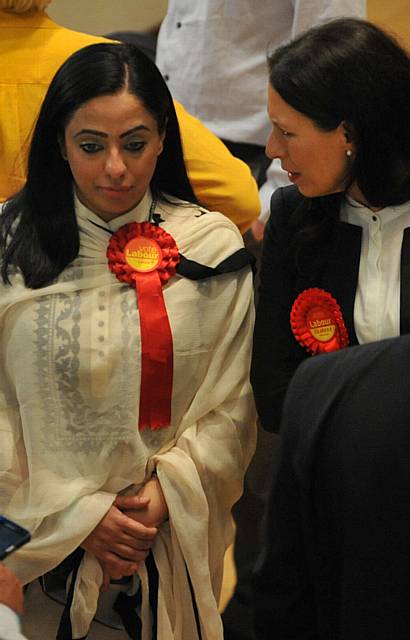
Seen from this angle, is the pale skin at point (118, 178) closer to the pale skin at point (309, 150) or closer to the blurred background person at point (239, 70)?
the pale skin at point (309, 150)

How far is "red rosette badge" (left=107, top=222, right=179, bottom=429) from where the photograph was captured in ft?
6.88

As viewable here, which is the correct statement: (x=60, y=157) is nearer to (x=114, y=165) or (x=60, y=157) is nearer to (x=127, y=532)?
(x=114, y=165)

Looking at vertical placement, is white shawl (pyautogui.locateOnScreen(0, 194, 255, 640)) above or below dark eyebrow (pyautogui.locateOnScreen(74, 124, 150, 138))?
below

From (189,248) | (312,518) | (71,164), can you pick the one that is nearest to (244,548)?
(189,248)

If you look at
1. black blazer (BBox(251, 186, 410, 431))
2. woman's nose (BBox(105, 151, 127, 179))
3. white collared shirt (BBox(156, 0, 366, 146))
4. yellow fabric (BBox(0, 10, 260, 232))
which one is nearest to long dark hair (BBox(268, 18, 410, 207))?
black blazer (BBox(251, 186, 410, 431))

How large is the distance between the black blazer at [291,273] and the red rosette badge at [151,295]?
7.1 inches

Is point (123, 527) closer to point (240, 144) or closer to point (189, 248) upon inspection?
point (189, 248)

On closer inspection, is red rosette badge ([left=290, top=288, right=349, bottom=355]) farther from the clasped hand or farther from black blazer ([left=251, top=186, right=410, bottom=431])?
the clasped hand

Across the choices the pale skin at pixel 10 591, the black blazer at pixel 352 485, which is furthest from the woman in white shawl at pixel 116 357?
the black blazer at pixel 352 485

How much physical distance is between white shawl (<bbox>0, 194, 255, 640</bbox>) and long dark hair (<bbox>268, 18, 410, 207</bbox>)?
0.37 meters

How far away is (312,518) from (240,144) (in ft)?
6.57

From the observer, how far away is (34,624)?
221cm

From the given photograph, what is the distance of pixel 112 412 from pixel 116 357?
11 cm

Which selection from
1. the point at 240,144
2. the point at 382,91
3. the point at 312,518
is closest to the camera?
the point at 312,518
